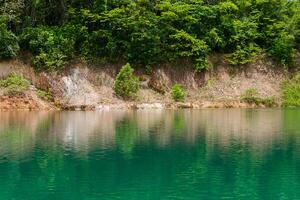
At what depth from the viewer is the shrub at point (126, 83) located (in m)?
53.2

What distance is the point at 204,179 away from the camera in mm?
18266

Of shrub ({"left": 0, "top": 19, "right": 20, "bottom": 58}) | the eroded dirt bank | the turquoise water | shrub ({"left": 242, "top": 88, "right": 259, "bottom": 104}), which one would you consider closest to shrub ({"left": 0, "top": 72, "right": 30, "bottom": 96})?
the eroded dirt bank

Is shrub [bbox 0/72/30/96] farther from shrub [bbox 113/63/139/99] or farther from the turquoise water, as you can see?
the turquoise water

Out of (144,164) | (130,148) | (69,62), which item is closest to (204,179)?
(144,164)

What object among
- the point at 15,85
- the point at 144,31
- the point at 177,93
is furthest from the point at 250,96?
the point at 15,85

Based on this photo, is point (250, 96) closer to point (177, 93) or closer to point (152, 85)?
point (177, 93)

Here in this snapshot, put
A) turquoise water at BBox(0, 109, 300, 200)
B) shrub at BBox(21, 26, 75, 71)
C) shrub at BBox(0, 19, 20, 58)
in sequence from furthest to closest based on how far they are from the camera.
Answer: shrub at BBox(21, 26, 75, 71) → shrub at BBox(0, 19, 20, 58) → turquoise water at BBox(0, 109, 300, 200)

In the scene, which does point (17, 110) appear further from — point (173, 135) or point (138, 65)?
point (173, 135)

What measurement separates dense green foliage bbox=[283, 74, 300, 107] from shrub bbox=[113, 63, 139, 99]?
60.6 feet

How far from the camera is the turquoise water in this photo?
16516mm

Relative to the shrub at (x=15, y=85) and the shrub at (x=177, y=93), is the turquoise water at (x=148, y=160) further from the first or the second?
the shrub at (x=177, y=93)

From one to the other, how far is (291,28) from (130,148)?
1733 inches

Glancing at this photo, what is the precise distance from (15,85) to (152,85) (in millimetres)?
15059

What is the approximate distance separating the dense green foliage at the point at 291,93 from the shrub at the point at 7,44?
101 feet
